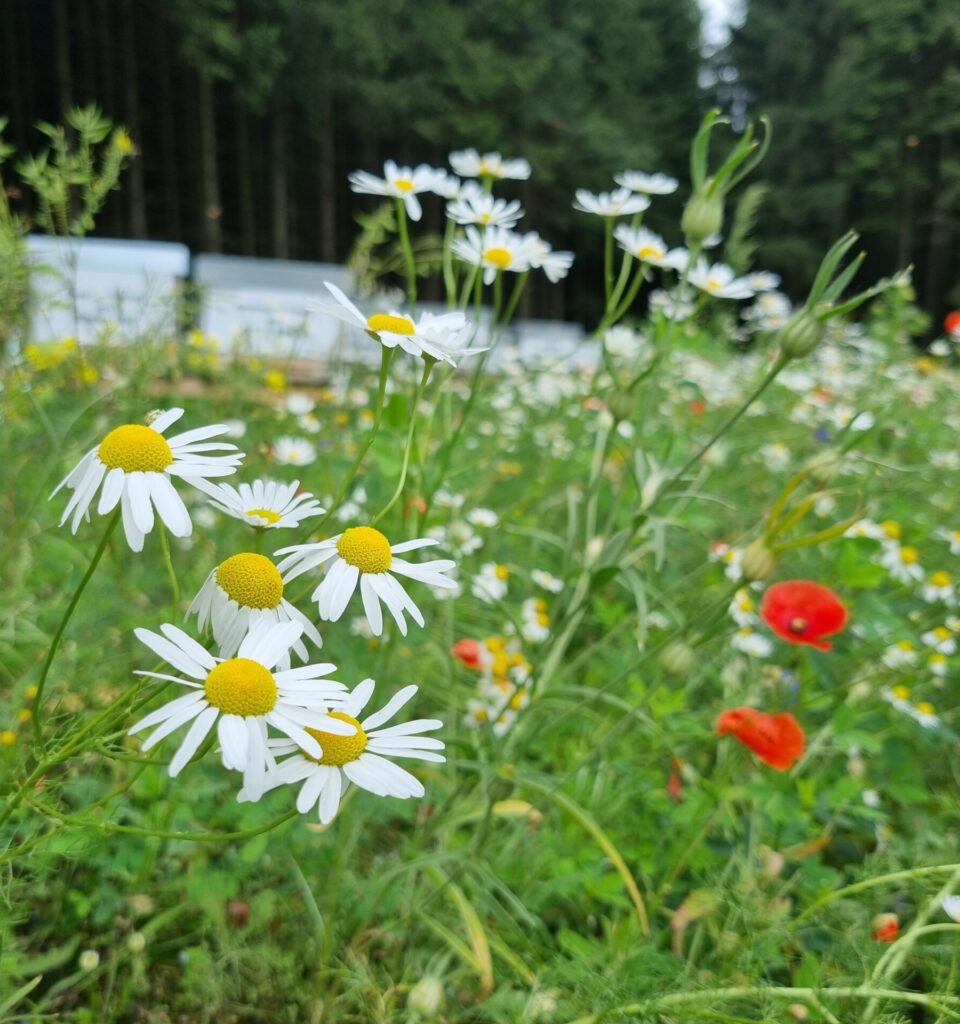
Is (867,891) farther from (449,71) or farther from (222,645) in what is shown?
(449,71)

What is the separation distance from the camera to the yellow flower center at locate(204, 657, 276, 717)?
28 cm

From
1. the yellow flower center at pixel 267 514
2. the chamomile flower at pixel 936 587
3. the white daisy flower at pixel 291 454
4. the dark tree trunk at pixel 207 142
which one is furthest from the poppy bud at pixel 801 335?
the dark tree trunk at pixel 207 142

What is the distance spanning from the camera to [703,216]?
603 mm

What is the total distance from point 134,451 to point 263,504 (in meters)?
0.07

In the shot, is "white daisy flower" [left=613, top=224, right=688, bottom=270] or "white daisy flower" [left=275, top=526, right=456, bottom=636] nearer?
"white daisy flower" [left=275, top=526, right=456, bottom=636]

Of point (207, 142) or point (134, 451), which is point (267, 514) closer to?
point (134, 451)

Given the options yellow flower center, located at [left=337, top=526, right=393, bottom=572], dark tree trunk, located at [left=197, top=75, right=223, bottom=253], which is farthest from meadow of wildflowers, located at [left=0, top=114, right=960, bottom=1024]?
dark tree trunk, located at [left=197, top=75, right=223, bottom=253]

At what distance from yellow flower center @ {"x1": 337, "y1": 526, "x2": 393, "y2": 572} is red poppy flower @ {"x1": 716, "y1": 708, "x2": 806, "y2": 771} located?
38cm

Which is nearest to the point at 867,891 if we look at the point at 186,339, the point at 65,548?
the point at 65,548

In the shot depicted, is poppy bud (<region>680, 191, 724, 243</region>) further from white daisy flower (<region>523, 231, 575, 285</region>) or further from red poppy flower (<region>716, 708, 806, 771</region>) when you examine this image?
red poppy flower (<region>716, 708, 806, 771</region>)

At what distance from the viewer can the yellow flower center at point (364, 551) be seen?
1.08 feet

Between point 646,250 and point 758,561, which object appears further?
point 646,250

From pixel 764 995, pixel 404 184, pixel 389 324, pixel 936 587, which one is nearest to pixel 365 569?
pixel 389 324

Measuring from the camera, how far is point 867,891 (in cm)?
65
